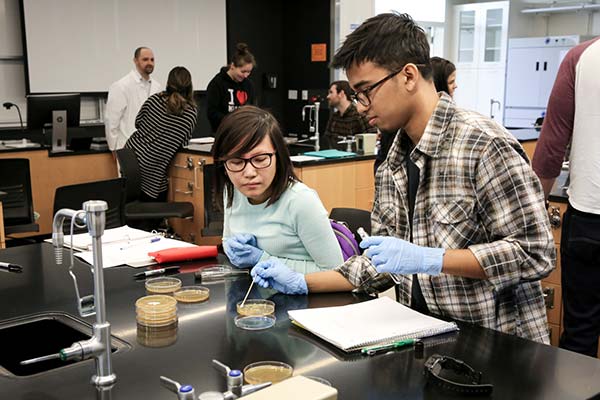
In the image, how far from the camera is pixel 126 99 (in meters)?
5.39

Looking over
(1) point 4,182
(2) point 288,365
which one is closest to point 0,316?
(2) point 288,365

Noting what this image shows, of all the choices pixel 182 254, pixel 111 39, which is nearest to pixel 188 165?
pixel 111 39

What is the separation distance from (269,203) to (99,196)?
1.64m

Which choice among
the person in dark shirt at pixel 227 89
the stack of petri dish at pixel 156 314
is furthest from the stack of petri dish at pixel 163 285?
the person in dark shirt at pixel 227 89

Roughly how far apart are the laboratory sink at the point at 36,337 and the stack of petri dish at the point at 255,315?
35cm

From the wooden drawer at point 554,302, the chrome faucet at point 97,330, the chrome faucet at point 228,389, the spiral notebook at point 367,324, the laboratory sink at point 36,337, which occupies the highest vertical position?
the chrome faucet at point 97,330

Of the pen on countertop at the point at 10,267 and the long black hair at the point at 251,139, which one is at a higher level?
the long black hair at the point at 251,139

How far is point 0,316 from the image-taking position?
152 cm

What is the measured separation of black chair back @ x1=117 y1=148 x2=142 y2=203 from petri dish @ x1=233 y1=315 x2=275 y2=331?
121 inches

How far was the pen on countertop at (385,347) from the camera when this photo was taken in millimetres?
1243

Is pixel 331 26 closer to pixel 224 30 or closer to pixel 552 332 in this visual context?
pixel 224 30

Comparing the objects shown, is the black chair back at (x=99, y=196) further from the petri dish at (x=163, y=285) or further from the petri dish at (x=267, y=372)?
the petri dish at (x=267, y=372)

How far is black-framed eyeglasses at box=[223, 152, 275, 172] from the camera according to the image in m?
1.89

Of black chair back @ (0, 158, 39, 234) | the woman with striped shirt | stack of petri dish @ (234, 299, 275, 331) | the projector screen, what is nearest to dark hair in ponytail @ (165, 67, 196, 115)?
the woman with striped shirt
